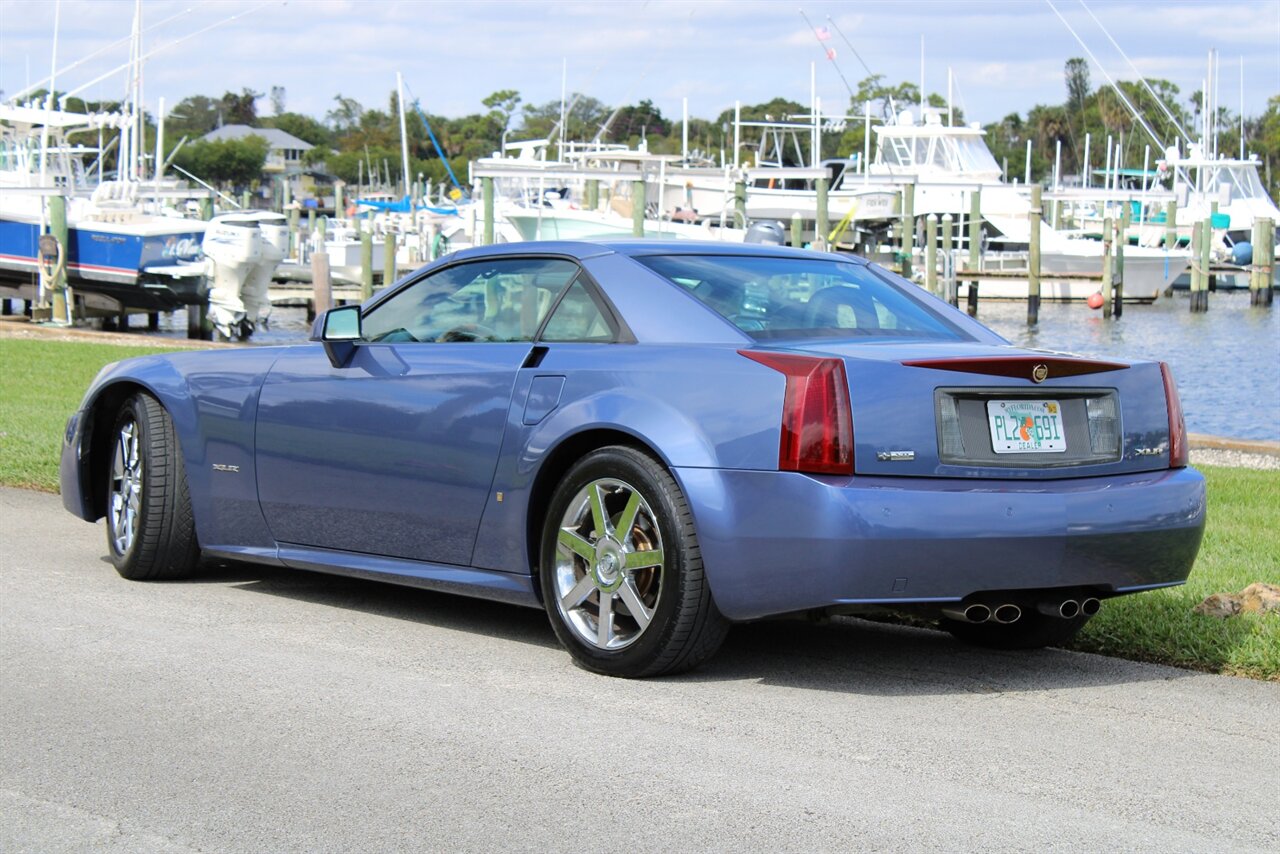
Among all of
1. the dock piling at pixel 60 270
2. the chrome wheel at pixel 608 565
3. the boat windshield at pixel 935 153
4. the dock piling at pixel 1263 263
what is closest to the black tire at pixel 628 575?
the chrome wheel at pixel 608 565

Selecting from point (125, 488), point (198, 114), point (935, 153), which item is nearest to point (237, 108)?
point (198, 114)

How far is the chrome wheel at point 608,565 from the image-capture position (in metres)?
5.45

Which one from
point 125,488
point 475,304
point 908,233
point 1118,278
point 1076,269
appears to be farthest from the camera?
point 1076,269

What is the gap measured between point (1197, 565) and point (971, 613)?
295 cm

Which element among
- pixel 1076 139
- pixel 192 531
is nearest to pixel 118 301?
pixel 192 531

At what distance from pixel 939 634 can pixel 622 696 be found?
175 cm

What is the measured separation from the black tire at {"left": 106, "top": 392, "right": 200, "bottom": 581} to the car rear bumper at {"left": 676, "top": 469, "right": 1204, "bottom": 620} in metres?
2.85

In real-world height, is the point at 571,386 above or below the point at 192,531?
above

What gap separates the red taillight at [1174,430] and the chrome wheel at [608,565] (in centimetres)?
175

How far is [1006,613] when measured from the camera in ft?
17.6

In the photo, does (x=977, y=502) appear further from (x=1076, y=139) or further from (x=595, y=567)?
(x=1076, y=139)

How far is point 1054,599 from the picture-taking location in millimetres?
5410

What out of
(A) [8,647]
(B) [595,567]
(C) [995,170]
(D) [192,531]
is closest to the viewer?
(B) [595,567]

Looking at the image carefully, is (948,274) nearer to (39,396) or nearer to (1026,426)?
(39,396)
